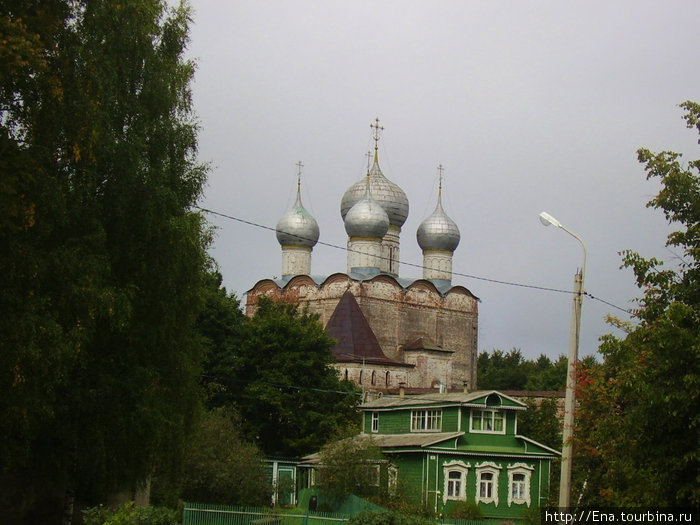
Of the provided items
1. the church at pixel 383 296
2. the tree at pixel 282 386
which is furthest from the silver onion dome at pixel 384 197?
the tree at pixel 282 386

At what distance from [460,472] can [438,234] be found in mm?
32206

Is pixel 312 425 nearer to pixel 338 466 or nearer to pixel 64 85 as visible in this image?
pixel 338 466

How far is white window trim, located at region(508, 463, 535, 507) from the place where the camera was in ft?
107

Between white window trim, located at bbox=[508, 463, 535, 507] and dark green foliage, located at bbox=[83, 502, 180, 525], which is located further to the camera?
white window trim, located at bbox=[508, 463, 535, 507]

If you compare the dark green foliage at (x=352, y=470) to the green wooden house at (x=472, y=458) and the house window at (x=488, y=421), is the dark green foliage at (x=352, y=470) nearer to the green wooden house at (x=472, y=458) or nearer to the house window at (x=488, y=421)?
the green wooden house at (x=472, y=458)

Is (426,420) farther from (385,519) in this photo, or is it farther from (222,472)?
(385,519)

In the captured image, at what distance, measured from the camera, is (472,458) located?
A: 3262 centimetres

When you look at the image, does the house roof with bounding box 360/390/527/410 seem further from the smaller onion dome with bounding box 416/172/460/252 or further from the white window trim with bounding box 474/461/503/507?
the smaller onion dome with bounding box 416/172/460/252

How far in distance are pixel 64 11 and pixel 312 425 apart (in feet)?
88.7

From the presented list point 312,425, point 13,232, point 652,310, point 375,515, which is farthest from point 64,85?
point 312,425

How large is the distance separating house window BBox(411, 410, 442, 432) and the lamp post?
1761cm

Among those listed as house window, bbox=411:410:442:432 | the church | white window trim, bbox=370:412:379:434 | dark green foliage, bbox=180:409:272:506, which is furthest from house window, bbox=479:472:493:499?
the church

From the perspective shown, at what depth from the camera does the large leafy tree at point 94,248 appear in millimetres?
15156

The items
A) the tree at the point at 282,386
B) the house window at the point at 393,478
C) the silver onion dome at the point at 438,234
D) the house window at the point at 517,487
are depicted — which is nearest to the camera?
the house window at the point at 393,478
